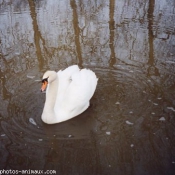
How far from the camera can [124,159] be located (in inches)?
167

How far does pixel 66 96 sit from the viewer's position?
16.3 feet

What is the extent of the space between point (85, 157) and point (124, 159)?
536mm

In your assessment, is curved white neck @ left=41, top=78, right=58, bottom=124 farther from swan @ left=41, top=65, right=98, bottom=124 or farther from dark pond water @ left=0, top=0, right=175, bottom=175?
dark pond water @ left=0, top=0, right=175, bottom=175

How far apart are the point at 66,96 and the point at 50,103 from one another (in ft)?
1.07

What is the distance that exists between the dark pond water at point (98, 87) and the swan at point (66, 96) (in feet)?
0.48

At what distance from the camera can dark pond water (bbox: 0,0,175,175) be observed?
432cm

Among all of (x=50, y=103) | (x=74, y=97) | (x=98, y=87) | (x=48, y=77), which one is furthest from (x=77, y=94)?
(x=98, y=87)

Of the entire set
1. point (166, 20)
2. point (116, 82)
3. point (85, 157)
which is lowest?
point (85, 157)

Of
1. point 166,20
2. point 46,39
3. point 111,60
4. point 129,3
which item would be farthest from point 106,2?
point 111,60

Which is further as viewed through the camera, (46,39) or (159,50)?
(46,39)

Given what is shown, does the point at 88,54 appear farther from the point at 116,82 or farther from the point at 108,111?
the point at 108,111

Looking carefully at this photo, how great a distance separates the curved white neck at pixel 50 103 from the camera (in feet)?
15.5

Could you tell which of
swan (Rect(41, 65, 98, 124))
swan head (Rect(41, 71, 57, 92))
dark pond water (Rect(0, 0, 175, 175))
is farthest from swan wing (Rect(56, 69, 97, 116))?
swan head (Rect(41, 71, 57, 92))

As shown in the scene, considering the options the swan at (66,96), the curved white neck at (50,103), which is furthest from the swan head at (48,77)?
the curved white neck at (50,103)
